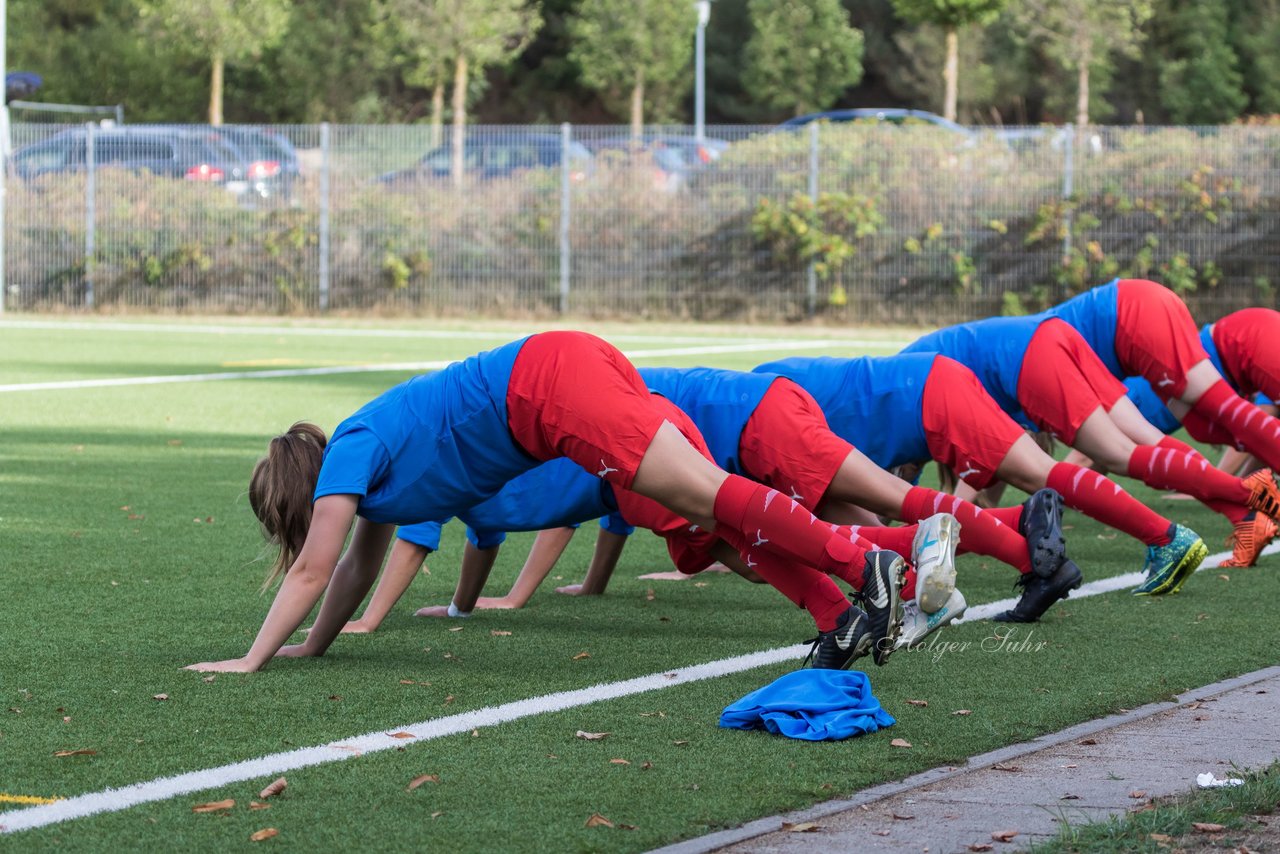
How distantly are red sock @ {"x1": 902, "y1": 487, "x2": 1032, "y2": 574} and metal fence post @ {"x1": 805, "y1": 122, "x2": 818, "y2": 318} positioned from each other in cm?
1807

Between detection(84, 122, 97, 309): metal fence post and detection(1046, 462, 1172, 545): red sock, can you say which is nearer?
detection(1046, 462, 1172, 545): red sock

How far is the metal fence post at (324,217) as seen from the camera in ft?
81.9

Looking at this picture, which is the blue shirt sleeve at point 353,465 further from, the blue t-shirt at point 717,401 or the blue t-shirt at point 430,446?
the blue t-shirt at point 717,401

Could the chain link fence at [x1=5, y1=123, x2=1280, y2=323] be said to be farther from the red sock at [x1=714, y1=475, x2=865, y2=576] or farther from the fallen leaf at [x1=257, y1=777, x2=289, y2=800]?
the fallen leaf at [x1=257, y1=777, x2=289, y2=800]

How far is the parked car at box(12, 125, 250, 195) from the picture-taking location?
A: 83.2 ft

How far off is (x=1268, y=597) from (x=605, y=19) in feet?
133

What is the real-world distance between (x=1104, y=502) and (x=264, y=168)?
20.2m

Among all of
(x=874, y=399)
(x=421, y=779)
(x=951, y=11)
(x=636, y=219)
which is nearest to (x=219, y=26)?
(x=951, y=11)

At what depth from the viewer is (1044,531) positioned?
19.9 ft

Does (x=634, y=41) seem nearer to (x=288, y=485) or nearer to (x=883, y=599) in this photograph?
(x=288, y=485)

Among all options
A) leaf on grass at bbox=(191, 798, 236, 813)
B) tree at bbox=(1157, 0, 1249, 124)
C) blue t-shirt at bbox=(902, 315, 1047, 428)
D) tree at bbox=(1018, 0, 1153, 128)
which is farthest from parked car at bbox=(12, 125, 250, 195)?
tree at bbox=(1157, 0, 1249, 124)

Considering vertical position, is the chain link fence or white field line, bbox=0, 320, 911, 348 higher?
the chain link fence

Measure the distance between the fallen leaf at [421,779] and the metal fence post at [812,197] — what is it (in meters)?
20.1

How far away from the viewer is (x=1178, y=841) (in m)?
3.81
